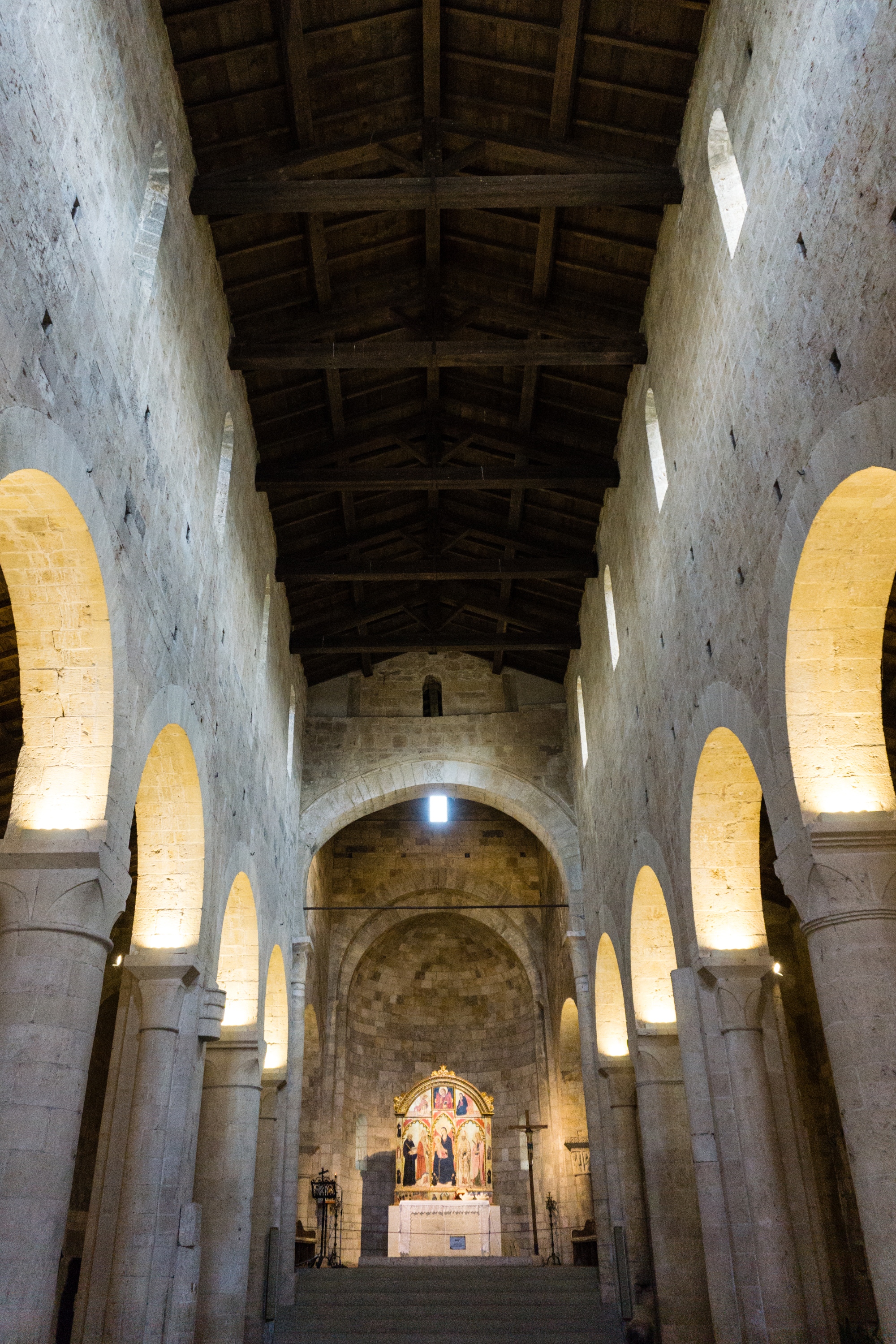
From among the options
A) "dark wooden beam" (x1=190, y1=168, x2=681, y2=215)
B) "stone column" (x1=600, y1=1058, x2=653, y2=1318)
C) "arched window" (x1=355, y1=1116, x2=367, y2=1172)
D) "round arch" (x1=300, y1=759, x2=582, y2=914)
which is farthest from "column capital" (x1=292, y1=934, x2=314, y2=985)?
"dark wooden beam" (x1=190, y1=168, x2=681, y2=215)

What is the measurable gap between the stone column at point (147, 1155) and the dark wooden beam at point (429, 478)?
738cm

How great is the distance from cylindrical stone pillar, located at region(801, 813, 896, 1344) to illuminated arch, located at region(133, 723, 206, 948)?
6.52 meters

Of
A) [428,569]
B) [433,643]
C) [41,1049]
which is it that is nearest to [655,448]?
[428,569]

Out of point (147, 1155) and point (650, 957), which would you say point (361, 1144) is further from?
point (147, 1155)

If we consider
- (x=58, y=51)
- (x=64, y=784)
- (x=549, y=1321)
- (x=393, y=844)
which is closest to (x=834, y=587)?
(x=64, y=784)

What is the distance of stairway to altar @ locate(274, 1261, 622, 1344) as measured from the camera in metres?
15.8

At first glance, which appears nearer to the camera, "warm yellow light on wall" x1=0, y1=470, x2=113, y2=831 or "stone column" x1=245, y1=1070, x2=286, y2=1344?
"warm yellow light on wall" x1=0, y1=470, x2=113, y2=831

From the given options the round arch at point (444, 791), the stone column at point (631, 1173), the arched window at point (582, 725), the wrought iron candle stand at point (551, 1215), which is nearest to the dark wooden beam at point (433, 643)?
the arched window at point (582, 725)

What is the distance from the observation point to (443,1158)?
955 inches

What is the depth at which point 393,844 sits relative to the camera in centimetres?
2708

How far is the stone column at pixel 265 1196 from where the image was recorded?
50.4 ft

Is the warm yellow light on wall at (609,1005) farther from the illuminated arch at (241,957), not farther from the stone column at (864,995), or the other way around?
the stone column at (864,995)

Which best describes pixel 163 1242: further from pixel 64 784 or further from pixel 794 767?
pixel 794 767

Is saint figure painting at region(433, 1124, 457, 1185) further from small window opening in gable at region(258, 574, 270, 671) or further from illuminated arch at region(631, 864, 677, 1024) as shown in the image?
small window opening in gable at region(258, 574, 270, 671)
